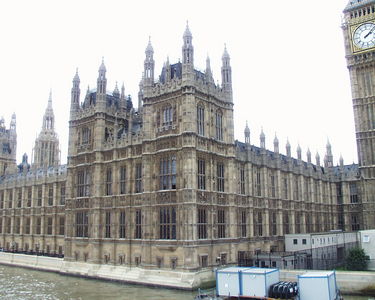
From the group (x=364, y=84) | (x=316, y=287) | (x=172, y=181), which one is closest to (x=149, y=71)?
(x=172, y=181)

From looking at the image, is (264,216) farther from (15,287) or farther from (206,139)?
(15,287)

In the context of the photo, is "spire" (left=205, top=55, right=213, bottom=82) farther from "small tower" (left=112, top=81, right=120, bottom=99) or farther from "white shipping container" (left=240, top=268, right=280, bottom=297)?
"white shipping container" (left=240, top=268, right=280, bottom=297)

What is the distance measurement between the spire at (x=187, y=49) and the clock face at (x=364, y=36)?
4652 cm

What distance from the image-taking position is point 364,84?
76938mm

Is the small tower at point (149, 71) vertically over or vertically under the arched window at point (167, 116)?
over

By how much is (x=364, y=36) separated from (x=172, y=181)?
55.6 metres

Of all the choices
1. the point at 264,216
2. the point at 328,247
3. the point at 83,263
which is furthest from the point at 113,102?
the point at 328,247

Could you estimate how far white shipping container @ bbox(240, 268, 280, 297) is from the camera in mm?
32906

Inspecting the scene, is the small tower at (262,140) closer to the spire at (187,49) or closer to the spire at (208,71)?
the spire at (208,71)

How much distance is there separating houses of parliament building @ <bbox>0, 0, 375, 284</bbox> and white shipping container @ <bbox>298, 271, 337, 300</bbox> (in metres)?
12.4

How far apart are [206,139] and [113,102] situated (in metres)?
18.2

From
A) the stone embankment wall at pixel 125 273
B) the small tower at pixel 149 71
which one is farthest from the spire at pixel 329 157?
the stone embankment wall at pixel 125 273

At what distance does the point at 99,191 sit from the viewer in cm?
5200

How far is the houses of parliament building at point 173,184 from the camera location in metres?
43.6
